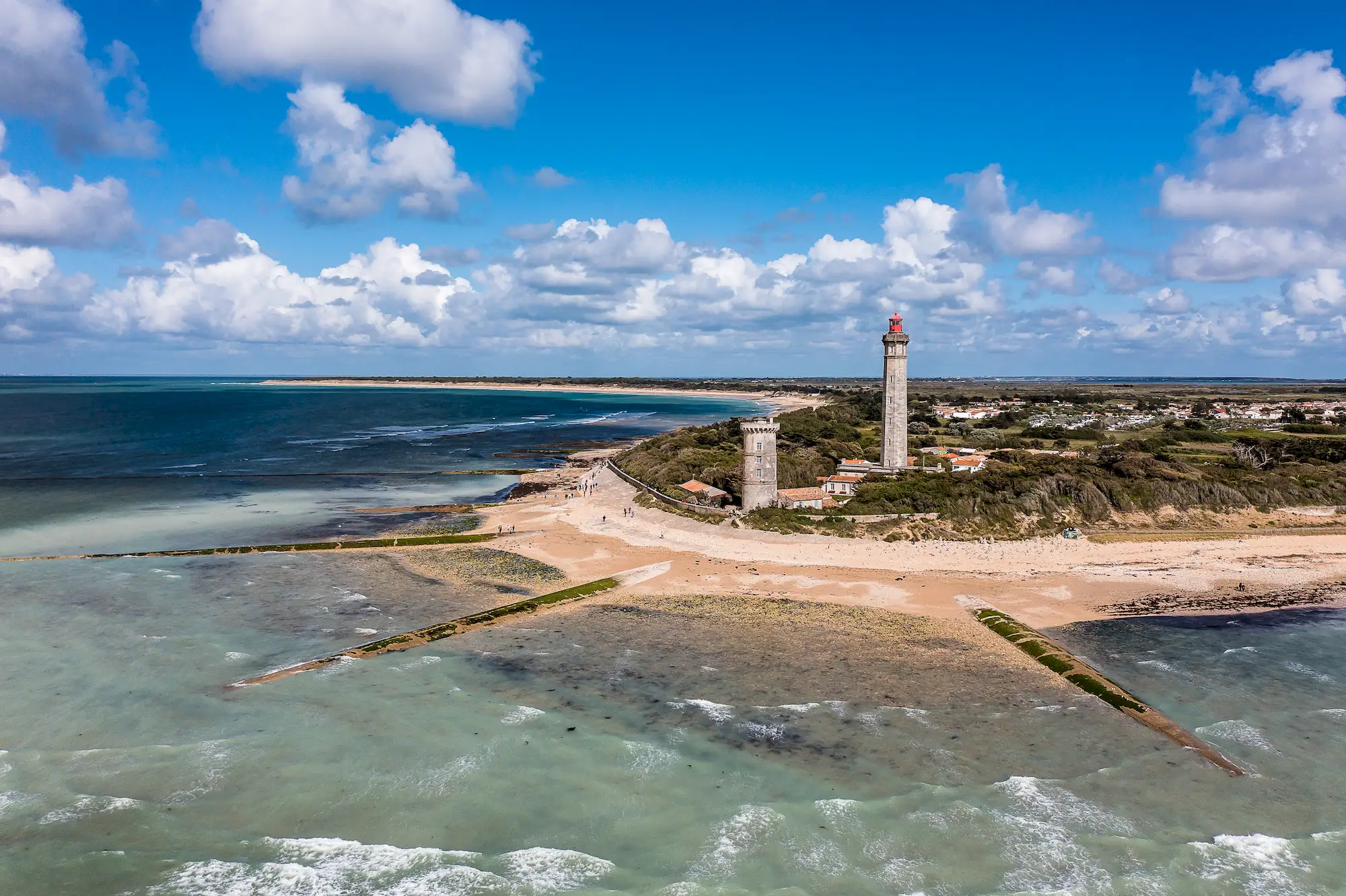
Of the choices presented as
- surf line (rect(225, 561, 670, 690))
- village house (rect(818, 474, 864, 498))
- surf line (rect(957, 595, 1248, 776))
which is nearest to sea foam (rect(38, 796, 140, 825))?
surf line (rect(225, 561, 670, 690))

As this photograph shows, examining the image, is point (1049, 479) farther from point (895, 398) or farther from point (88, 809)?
point (88, 809)

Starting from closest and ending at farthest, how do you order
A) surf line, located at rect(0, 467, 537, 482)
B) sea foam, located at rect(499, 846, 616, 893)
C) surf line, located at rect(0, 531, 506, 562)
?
sea foam, located at rect(499, 846, 616, 893) < surf line, located at rect(0, 531, 506, 562) < surf line, located at rect(0, 467, 537, 482)

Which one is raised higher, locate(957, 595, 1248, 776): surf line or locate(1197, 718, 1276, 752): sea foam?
locate(957, 595, 1248, 776): surf line

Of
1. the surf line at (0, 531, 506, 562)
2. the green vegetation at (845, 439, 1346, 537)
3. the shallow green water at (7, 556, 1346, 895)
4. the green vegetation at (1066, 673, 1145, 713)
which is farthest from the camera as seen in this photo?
the green vegetation at (845, 439, 1346, 537)

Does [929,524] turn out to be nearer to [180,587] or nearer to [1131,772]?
[1131,772]

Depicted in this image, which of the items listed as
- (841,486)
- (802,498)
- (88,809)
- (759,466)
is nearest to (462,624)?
(88,809)

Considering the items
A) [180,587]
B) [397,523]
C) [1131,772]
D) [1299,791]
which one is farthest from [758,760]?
[397,523]

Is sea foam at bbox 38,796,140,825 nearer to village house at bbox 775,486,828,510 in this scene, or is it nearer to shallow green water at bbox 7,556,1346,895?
shallow green water at bbox 7,556,1346,895
